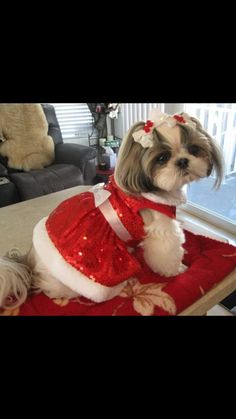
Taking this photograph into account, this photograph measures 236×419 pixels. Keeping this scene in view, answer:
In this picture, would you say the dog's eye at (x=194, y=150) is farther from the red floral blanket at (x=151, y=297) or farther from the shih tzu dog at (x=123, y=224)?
the red floral blanket at (x=151, y=297)

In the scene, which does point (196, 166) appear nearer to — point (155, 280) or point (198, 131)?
point (198, 131)

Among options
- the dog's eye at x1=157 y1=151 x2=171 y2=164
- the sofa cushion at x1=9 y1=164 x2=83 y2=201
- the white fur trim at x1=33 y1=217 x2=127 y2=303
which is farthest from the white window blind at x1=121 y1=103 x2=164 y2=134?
the white fur trim at x1=33 y1=217 x2=127 y2=303

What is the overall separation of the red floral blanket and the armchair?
Result: 154 centimetres

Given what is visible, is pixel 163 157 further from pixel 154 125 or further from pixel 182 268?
pixel 182 268

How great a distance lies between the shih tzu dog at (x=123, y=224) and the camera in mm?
980

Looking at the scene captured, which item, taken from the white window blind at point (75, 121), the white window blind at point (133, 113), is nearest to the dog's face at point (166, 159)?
the white window blind at point (133, 113)

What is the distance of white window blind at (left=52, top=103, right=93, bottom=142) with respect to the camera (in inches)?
142

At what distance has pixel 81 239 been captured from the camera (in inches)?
39.5

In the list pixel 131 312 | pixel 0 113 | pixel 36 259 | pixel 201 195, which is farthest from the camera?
pixel 201 195

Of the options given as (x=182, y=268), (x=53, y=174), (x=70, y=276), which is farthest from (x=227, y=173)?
(x=70, y=276)

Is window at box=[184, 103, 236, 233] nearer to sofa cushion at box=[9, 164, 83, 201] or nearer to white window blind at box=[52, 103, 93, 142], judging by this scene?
sofa cushion at box=[9, 164, 83, 201]
